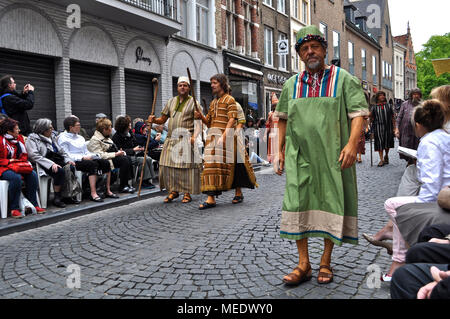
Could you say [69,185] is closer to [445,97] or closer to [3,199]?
[3,199]

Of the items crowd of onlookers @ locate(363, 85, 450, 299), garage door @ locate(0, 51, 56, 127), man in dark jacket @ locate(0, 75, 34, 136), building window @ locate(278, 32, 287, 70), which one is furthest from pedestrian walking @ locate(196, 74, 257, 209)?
building window @ locate(278, 32, 287, 70)

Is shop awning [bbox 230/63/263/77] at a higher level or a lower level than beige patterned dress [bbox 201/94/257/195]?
higher

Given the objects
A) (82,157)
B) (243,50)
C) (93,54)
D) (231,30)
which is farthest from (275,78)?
(82,157)

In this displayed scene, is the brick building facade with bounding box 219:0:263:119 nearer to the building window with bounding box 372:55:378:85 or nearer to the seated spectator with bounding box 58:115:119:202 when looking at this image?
the seated spectator with bounding box 58:115:119:202

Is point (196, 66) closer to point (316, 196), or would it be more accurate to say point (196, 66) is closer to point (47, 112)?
point (47, 112)

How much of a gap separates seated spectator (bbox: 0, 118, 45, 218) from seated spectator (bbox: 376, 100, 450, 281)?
17.3ft

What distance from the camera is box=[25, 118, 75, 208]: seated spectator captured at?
722 centimetres

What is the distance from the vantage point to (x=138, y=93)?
15.4 metres

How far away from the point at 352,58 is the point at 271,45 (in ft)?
59.8

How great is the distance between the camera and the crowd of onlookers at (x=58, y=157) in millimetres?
6664

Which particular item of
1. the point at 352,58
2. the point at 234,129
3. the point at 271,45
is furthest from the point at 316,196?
the point at 352,58

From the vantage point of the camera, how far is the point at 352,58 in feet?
137

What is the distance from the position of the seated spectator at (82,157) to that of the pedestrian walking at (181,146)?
1.38 metres

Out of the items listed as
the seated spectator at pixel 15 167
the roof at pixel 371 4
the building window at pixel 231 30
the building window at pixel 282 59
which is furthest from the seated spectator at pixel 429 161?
the roof at pixel 371 4
